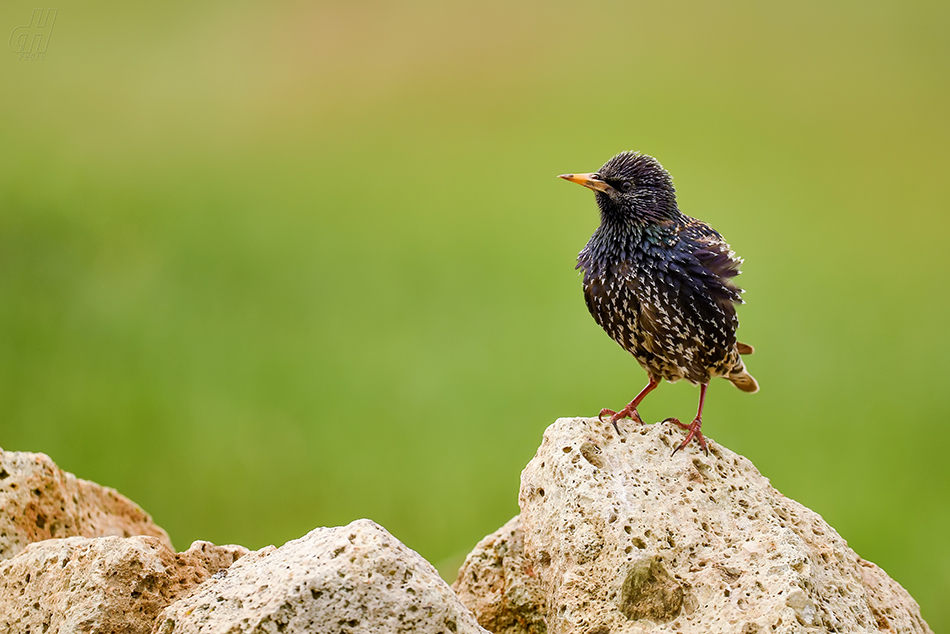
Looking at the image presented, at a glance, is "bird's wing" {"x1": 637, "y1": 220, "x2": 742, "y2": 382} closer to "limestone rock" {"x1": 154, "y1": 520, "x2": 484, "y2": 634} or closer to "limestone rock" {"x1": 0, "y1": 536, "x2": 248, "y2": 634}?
"limestone rock" {"x1": 154, "y1": 520, "x2": 484, "y2": 634}

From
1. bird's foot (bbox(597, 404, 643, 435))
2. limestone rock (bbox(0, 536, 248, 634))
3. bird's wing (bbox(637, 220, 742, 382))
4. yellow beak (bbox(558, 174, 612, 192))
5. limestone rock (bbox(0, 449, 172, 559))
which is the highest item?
yellow beak (bbox(558, 174, 612, 192))

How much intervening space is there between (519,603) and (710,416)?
2.94 meters

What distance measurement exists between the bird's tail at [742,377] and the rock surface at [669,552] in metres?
0.71

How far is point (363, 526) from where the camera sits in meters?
2.69

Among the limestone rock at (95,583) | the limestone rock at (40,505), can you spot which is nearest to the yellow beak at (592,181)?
the limestone rock at (95,583)

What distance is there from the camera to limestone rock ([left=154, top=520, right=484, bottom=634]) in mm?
2469

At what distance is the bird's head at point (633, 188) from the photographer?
3.79m

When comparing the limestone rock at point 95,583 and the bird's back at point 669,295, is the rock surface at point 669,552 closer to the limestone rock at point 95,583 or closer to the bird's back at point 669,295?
the bird's back at point 669,295

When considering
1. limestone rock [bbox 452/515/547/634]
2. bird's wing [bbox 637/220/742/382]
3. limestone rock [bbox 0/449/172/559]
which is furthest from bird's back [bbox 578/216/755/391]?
limestone rock [bbox 0/449/172/559]

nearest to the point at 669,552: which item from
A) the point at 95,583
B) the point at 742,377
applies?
the point at 742,377

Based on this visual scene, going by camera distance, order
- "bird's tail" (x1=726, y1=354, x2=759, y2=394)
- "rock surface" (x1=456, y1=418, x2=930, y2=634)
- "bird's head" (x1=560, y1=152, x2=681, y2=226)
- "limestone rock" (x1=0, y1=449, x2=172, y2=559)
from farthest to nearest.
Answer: "bird's tail" (x1=726, y1=354, x2=759, y2=394) → "bird's head" (x1=560, y1=152, x2=681, y2=226) → "limestone rock" (x1=0, y1=449, x2=172, y2=559) → "rock surface" (x1=456, y1=418, x2=930, y2=634)

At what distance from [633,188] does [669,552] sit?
5.84 ft

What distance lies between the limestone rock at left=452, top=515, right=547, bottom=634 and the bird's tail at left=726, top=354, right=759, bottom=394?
1.45 m

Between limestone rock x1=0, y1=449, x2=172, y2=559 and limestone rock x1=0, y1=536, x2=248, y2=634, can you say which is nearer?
limestone rock x1=0, y1=536, x2=248, y2=634
